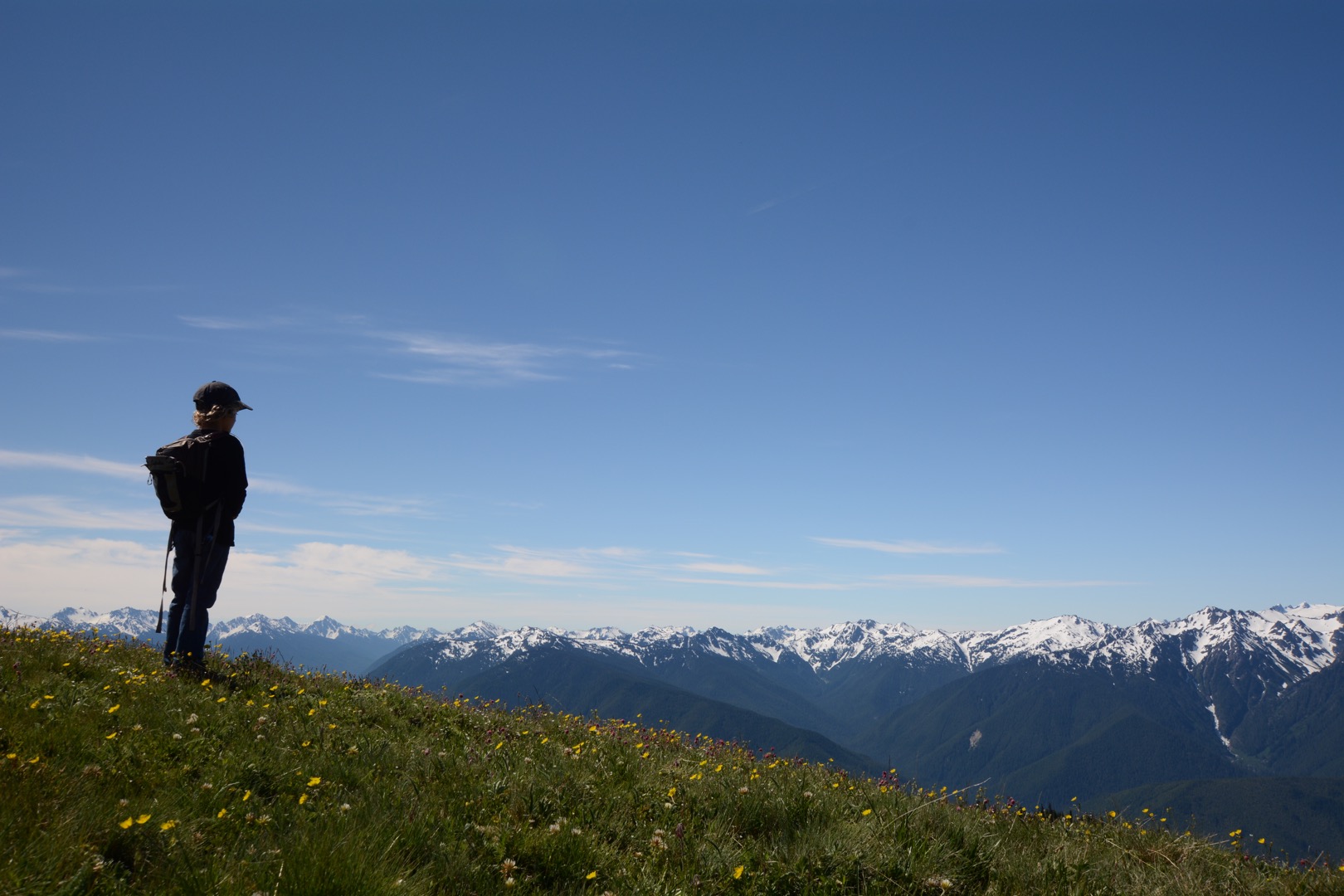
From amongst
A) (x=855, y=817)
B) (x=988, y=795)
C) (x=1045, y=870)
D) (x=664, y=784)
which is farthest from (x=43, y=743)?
(x=988, y=795)

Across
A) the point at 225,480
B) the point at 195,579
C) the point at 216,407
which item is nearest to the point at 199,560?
the point at 195,579

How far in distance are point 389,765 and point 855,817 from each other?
415 cm

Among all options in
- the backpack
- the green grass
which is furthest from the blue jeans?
the green grass

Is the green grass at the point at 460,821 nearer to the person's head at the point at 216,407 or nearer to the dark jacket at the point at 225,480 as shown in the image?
the dark jacket at the point at 225,480

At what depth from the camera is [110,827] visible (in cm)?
414

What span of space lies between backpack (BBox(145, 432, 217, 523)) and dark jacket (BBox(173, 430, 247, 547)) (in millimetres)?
64

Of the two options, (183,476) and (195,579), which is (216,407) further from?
(195,579)

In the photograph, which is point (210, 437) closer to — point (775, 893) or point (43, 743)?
point (43, 743)

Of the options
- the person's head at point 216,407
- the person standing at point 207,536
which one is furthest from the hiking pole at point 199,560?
the person's head at point 216,407

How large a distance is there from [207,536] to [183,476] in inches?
34.9

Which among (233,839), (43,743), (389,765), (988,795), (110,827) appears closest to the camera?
(110,827)

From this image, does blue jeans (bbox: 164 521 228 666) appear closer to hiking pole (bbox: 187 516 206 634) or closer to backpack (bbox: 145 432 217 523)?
hiking pole (bbox: 187 516 206 634)

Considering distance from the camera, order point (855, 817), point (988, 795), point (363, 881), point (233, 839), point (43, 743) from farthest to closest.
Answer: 1. point (988, 795)
2. point (855, 817)
3. point (43, 743)
4. point (233, 839)
5. point (363, 881)

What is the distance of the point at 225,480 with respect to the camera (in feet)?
33.1
